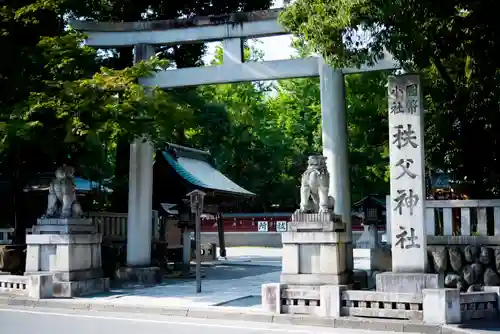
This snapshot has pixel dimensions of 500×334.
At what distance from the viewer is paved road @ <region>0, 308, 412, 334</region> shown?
370 inches

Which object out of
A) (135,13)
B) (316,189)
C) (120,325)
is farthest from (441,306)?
(135,13)

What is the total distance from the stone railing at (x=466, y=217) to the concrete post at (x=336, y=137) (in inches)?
59.2

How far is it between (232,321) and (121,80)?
645cm

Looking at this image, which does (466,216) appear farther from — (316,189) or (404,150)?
(316,189)

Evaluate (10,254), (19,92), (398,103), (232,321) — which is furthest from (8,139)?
(398,103)

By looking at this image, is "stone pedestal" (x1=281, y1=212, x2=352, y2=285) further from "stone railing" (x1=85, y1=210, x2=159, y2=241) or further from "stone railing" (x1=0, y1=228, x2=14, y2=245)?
"stone railing" (x1=0, y1=228, x2=14, y2=245)

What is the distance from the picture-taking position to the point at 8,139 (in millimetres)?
13367

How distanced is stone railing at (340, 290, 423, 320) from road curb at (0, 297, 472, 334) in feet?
0.72

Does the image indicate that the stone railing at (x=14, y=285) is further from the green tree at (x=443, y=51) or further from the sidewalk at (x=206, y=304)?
the green tree at (x=443, y=51)

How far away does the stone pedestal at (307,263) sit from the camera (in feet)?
35.6

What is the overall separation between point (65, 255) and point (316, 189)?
20.3ft

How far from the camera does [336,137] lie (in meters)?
13.5

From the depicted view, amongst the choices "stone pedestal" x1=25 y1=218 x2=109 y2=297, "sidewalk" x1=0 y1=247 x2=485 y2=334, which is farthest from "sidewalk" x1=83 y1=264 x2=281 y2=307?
"stone pedestal" x1=25 y1=218 x2=109 y2=297

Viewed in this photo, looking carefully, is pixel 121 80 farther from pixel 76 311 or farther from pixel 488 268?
pixel 488 268
